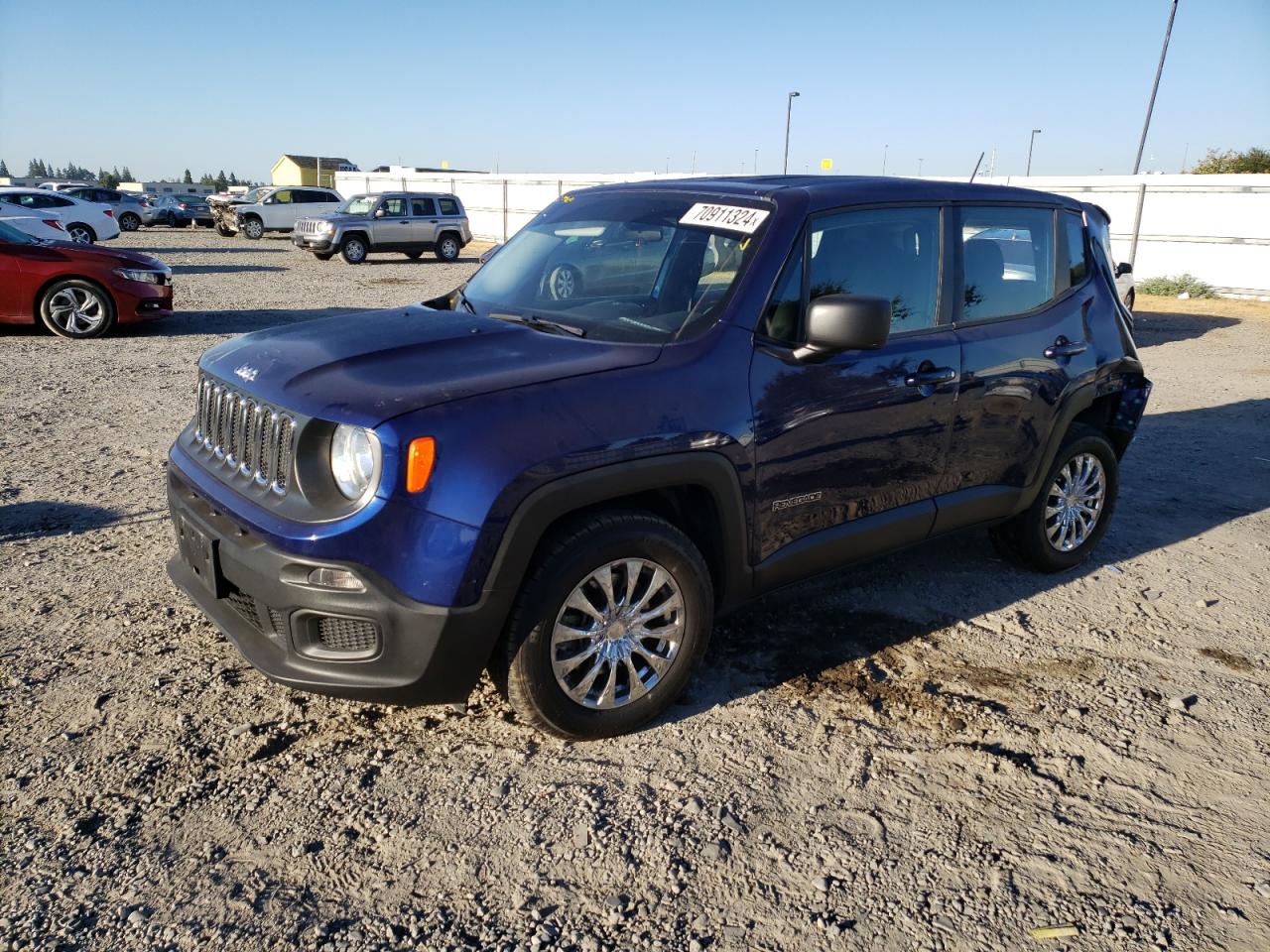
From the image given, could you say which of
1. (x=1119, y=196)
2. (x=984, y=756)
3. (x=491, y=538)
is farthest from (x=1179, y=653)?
(x=1119, y=196)

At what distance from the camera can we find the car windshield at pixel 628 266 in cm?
356

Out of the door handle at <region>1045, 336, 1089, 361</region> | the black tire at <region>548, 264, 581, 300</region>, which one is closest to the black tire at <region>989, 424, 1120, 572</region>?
the door handle at <region>1045, 336, 1089, 361</region>

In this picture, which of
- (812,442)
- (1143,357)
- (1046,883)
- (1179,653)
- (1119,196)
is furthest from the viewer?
(1119,196)

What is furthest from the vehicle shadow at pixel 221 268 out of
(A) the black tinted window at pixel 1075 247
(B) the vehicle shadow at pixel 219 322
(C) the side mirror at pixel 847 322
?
(C) the side mirror at pixel 847 322

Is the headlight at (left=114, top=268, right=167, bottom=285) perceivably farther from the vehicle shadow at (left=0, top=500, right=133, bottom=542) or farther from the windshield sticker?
the windshield sticker

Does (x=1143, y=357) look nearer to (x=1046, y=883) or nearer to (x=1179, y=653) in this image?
(x=1179, y=653)

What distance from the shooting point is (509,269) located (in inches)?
170

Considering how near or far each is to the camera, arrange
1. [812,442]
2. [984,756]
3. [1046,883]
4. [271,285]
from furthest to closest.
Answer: [271,285]
[812,442]
[984,756]
[1046,883]

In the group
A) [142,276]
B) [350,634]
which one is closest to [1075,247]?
[350,634]

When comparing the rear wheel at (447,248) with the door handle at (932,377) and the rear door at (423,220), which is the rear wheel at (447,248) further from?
the door handle at (932,377)

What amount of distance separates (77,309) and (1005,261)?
35.2 ft

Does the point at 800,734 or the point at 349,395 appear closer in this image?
the point at 349,395

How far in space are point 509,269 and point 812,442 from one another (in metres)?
1.62

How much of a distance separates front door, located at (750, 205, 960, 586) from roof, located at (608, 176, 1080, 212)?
0.06m
